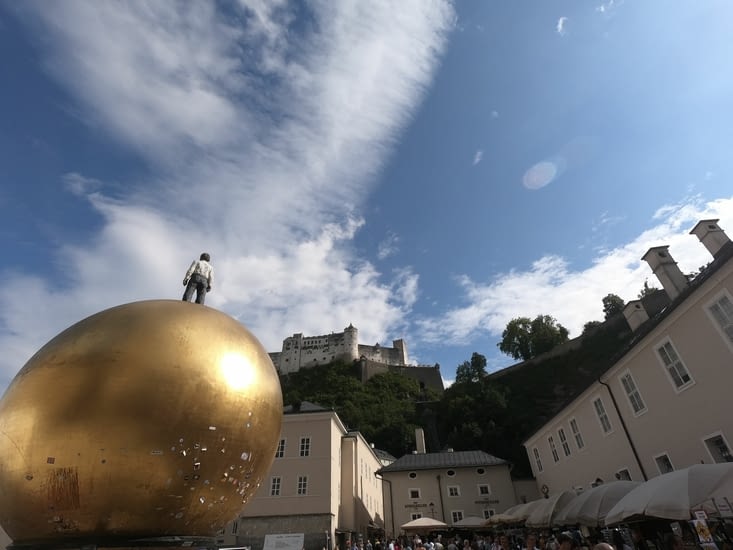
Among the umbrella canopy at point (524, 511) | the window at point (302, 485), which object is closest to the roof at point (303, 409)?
the window at point (302, 485)

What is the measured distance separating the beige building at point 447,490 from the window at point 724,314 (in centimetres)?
2311

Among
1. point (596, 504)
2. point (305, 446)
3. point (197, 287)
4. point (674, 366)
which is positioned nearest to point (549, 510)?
point (596, 504)

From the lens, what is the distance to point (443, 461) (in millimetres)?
32844

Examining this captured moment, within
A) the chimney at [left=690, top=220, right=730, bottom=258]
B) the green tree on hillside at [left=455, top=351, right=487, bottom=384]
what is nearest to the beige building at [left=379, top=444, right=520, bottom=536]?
the chimney at [left=690, top=220, right=730, bottom=258]

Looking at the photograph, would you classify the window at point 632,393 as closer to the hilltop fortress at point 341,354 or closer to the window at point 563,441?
the window at point 563,441

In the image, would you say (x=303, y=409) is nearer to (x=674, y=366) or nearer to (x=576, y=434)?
(x=576, y=434)

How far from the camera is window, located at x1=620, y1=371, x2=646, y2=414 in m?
15.8

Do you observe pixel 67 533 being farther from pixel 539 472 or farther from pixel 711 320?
pixel 539 472

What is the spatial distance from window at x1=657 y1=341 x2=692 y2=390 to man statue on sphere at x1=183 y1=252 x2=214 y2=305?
49.5 ft

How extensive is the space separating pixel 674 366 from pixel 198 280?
51.8 ft

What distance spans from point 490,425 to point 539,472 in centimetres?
2538

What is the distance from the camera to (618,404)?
17.2 m

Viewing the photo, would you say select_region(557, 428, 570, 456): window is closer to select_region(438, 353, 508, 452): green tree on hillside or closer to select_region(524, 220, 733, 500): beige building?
select_region(524, 220, 733, 500): beige building

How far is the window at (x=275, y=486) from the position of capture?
25456 millimetres
